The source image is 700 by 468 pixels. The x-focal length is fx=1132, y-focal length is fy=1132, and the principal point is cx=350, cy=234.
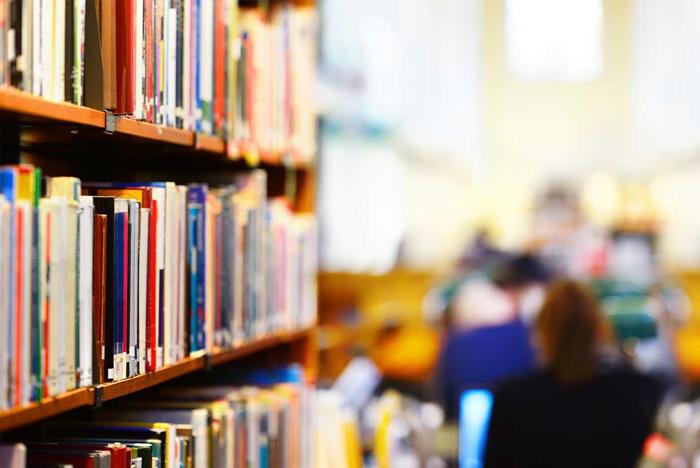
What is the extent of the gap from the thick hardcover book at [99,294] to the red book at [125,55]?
195 millimetres

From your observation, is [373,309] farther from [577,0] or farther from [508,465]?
[508,465]

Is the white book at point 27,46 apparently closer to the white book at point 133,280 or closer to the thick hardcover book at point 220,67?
the white book at point 133,280

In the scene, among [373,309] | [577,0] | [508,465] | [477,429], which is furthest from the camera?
[577,0]

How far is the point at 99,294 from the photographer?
5.60ft

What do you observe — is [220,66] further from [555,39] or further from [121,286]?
[555,39]

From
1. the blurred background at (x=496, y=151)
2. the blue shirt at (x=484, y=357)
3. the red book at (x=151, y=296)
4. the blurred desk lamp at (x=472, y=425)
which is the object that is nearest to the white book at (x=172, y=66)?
the red book at (x=151, y=296)

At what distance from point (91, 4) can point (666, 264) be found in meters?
7.67

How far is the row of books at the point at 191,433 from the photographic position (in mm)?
1783

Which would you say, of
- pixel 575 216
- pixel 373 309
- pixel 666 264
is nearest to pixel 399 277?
pixel 373 309

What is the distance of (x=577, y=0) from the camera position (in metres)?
9.55

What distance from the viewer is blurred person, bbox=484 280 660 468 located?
3.31 meters

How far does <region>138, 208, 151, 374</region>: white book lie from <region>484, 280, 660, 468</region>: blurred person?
167 centimetres

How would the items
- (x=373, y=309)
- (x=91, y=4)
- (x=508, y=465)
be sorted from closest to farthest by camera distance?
(x=91, y=4) → (x=508, y=465) → (x=373, y=309)

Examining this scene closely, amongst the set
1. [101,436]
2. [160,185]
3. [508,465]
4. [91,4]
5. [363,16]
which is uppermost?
[363,16]
